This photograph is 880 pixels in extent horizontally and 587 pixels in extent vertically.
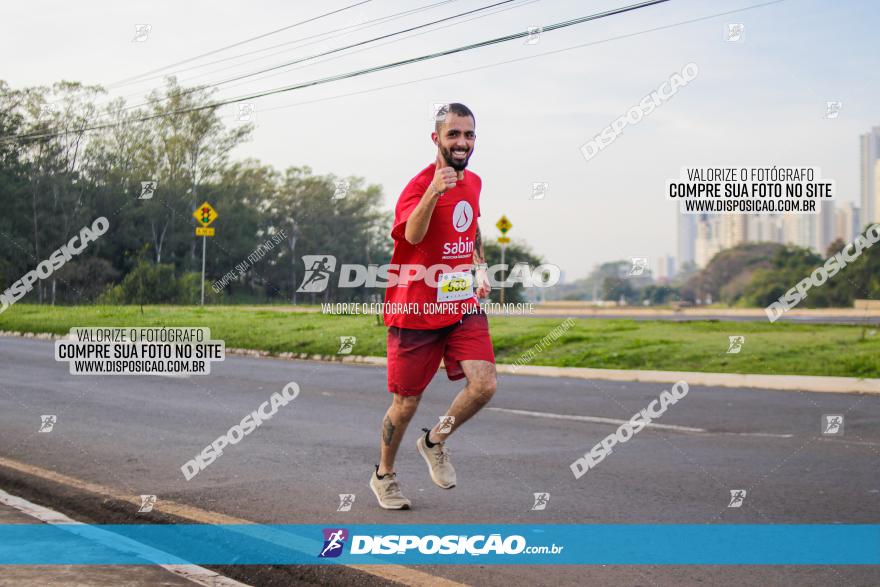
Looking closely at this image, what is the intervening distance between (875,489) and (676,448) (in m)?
1.98

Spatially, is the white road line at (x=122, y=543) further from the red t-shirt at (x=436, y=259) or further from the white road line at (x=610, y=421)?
the white road line at (x=610, y=421)

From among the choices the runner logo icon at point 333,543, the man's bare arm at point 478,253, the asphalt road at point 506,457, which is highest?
the man's bare arm at point 478,253

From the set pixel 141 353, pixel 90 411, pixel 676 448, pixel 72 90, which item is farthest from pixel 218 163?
pixel 676 448

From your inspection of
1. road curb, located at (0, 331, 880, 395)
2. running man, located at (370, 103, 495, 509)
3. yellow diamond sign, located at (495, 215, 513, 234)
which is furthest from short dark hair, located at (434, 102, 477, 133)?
yellow diamond sign, located at (495, 215, 513, 234)

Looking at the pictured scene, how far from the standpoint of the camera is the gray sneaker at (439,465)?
550 cm

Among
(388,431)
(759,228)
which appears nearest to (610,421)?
(388,431)

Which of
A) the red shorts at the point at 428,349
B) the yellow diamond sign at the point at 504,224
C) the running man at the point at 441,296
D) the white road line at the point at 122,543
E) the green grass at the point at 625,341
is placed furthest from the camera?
the yellow diamond sign at the point at 504,224

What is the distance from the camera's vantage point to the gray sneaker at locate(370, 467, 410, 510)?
5695 mm

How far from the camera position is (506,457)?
7879mm

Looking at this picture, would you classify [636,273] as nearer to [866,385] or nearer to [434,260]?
[866,385]

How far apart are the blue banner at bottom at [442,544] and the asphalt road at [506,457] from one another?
0.18m

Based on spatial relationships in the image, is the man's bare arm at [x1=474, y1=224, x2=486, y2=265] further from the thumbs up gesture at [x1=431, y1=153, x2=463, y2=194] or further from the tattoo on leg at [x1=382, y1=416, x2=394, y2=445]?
the tattoo on leg at [x1=382, y1=416, x2=394, y2=445]

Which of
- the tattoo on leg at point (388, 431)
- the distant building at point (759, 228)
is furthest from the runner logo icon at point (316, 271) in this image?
the distant building at point (759, 228)

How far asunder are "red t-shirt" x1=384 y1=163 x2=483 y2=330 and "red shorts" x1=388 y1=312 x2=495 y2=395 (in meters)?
0.07
